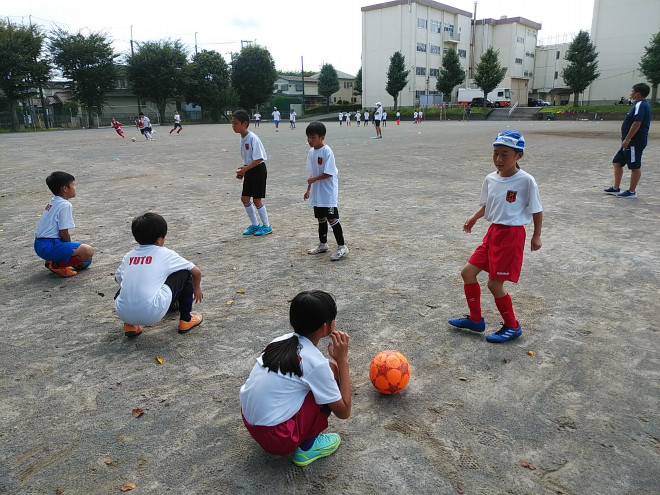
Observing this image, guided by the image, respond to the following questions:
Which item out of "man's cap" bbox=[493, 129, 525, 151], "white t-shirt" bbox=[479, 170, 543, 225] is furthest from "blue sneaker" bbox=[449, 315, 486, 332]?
"man's cap" bbox=[493, 129, 525, 151]

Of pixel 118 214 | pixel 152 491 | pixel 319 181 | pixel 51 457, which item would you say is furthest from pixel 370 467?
pixel 118 214

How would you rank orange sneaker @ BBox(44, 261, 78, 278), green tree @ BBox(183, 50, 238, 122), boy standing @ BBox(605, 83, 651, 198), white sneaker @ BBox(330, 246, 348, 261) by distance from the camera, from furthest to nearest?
1. green tree @ BBox(183, 50, 238, 122)
2. boy standing @ BBox(605, 83, 651, 198)
3. white sneaker @ BBox(330, 246, 348, 261)
4. orange sneaker @ BBox(44, 261, 78, 278)

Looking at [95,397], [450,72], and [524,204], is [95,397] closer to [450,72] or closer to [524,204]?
[524,204]

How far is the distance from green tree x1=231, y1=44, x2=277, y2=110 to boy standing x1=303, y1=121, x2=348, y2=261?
2480 inches

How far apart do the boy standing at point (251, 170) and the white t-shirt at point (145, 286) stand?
119 inches

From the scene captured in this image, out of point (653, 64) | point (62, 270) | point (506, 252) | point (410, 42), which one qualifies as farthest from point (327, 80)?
point (506, 252)

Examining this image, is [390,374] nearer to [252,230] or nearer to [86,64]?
[252,230]

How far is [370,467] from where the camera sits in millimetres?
2363

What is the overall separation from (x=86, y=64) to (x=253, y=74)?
22453 millimetres

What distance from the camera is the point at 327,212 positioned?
5.60 meters

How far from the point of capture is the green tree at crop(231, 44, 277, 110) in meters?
64.1

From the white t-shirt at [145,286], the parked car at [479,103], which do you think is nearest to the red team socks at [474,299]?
the white t-shirt at [145,286]

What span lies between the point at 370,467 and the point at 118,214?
7289 millimetres

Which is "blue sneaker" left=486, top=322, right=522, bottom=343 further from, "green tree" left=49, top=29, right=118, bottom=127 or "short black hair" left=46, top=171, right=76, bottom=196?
"green tree" left=49, top=29, right=118, bottom=127
